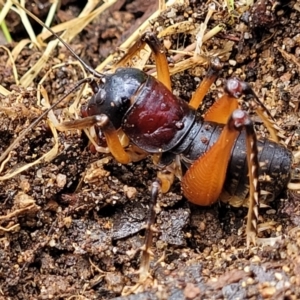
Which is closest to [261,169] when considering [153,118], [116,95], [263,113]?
[263,113]

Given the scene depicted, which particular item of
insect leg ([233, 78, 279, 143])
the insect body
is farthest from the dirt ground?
the insect body

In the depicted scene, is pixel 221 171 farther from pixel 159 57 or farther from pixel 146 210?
pixel 159 57

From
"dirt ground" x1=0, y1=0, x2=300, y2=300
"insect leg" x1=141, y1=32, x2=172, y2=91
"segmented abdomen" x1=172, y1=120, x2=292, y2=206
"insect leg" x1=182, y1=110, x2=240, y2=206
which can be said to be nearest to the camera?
"dirt ground" x1=0, y1=0, x2=300, y2=300

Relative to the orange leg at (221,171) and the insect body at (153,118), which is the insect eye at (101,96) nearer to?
the insect body at (153,118)

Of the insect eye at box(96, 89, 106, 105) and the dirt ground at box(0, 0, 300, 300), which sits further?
the insect eye at box(96, 89, 106, 105)

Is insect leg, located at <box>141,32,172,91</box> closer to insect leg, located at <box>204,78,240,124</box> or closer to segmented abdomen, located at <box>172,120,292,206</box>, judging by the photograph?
insect leg, located at <box>204,78,240,124</box>

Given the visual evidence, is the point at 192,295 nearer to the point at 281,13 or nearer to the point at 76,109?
the point at 76,109

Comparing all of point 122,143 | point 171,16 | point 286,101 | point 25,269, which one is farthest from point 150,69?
point 25,269
